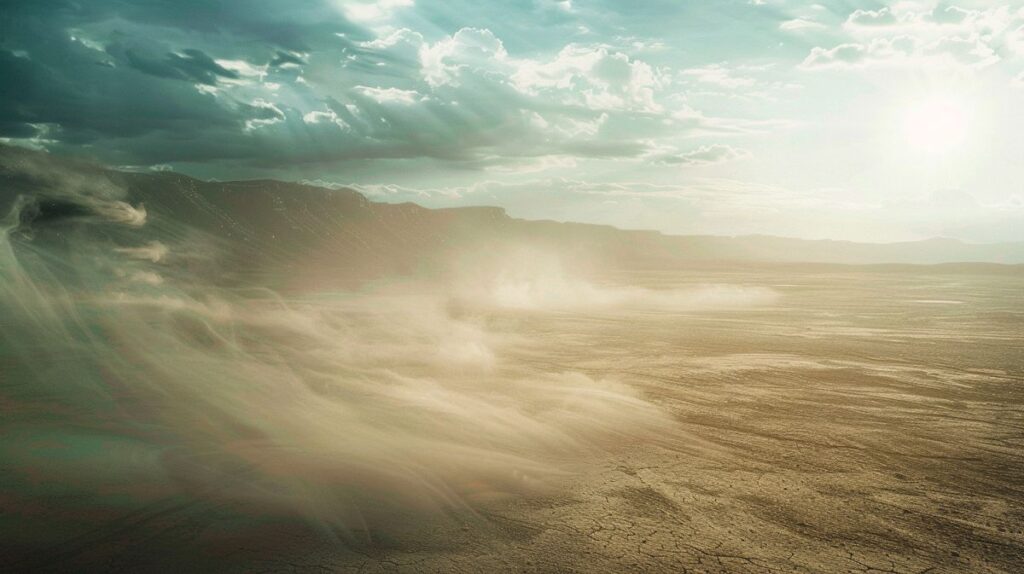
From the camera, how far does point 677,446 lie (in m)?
10.7

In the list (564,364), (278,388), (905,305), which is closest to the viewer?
(278,388)

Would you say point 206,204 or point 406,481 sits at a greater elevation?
point 206,204

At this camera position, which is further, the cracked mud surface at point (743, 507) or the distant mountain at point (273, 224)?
the distant mountain at point (273, 224)

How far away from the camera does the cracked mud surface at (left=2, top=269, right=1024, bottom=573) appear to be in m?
6.57

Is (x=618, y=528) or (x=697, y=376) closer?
(x=618, y=528)

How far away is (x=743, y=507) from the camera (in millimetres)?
8023

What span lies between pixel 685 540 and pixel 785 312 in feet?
112

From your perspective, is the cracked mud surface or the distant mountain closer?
the cracked mud surface

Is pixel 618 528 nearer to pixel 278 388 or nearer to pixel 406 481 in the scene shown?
pixel 406 481

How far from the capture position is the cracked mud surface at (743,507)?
6570 millimetres

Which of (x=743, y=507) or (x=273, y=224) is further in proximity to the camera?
(x=273, y=224)

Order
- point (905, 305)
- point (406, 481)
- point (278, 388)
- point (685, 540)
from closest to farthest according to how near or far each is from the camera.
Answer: point (685, 540) < point (406, 481) < point (278, 388) < point (905, 305)

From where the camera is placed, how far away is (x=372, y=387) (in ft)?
48.7

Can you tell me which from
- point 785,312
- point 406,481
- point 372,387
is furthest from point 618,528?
point 785,312
